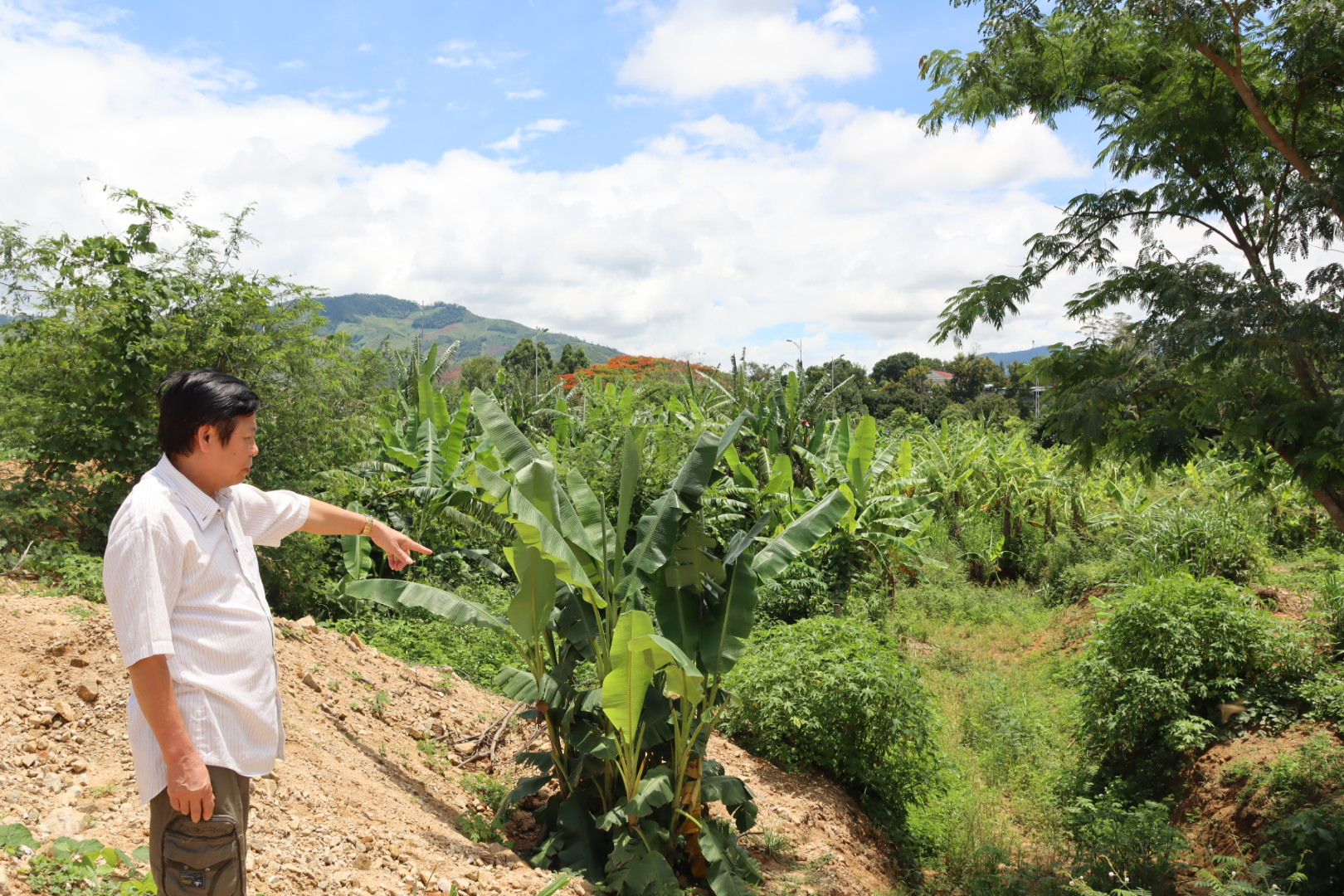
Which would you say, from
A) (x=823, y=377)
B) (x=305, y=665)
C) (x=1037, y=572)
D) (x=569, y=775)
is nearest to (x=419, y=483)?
(x=305, y=665)

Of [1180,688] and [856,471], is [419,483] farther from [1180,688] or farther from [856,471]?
[1180,688]

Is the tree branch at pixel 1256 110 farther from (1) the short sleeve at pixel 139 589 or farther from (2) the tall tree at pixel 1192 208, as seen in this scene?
(1) the short sleeve at pixel 139 589

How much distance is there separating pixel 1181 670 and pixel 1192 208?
340cm

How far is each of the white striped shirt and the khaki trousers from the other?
0.06 meters

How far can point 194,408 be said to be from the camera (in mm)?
2080

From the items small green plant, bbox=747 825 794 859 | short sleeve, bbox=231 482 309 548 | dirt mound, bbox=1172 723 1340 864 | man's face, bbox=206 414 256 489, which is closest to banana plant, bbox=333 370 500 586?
small green plant, bbox=747 825 794 859

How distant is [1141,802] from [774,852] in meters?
3.07

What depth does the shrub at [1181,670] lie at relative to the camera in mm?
6090

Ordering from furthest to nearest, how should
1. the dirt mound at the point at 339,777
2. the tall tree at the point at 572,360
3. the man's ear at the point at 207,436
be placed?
1. the tall tree at the point at 572,360
2. the dirt mound at the point at 339,777
3. the man's ear at the point at 207,436

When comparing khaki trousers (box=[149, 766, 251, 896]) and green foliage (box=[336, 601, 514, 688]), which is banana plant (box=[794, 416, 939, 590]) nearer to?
green foliage (box=[336, 601, 514, 688])

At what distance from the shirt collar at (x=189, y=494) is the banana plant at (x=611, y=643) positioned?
174 centimetres

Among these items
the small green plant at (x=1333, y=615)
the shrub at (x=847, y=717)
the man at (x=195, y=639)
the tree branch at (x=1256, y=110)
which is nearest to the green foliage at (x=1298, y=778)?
the small green plant at (x=1333, y=615)

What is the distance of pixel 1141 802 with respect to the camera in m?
6.05

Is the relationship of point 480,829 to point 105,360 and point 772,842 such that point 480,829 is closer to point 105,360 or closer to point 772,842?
point 772,842
